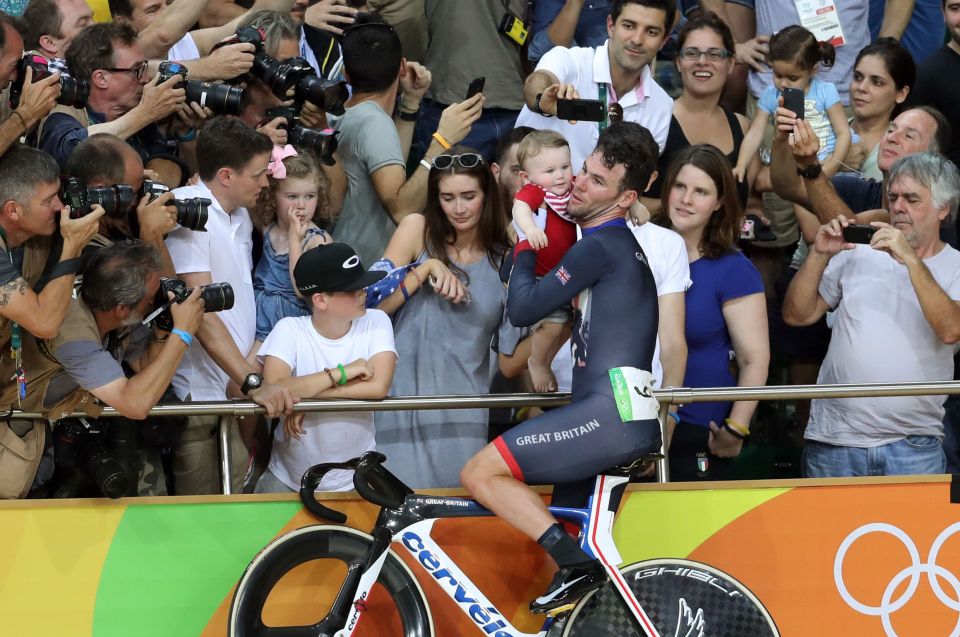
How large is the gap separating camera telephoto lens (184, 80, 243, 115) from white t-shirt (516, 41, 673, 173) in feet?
5.21

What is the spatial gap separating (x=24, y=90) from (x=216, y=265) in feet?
3.43

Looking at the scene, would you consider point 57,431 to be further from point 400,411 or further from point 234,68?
point 234,68

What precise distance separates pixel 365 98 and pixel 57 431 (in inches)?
95.3

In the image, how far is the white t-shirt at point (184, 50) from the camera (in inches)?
270

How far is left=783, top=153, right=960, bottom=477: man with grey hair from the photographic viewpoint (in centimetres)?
583

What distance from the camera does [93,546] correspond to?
5.26 m

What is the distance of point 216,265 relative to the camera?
568cm

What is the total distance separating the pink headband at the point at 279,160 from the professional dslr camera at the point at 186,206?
0.68 metres

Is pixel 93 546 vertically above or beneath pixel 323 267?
beneath

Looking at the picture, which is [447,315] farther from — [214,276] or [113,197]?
[113,197]

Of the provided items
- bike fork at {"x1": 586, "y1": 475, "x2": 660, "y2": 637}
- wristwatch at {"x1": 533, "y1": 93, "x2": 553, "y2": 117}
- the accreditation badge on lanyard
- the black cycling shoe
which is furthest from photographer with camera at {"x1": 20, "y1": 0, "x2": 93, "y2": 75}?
the accreditation badge on lanyard

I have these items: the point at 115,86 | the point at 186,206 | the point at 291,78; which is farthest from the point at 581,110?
the point at 115,86

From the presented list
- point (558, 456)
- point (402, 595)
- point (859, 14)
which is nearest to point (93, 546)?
point (402, 595)

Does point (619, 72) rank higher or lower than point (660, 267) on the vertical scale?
higher
